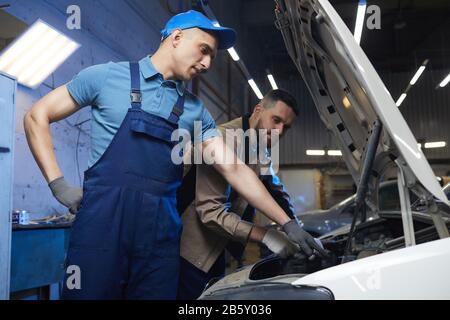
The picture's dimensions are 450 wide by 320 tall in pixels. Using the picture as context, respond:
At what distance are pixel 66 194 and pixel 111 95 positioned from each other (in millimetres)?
401

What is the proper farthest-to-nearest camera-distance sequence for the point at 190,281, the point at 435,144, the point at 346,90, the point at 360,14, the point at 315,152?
the point at 315,152 < the point at 435,144 < the point at 360,14 < the point at 190,281 < the point at 346,90

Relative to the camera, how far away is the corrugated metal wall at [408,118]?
11.1 meters

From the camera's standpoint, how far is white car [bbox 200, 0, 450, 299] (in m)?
0.94

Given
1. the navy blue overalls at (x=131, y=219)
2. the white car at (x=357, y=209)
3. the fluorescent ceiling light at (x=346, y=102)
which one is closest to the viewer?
the white car at (x=357, y=209)

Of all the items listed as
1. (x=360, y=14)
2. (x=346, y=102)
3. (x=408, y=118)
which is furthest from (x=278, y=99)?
(x=408, y=118)

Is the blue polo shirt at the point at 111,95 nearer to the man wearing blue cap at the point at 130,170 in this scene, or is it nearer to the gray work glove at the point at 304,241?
the man wearing blue cap at the point at 130,170

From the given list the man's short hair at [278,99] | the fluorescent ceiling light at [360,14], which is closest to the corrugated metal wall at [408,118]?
the fluorescent ceiling light at [360,14]

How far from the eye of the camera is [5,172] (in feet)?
6.40

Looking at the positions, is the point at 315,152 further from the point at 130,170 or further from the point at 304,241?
the point at 130,170

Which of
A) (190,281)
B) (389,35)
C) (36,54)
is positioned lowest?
(190,281)

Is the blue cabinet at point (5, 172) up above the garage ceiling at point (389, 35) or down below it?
below

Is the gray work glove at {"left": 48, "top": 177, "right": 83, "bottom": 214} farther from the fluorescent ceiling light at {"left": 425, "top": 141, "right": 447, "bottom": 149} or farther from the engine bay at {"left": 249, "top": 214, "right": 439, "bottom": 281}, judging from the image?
the fluorescent ceiling light at {"left": 425, "top": 141, "right": 447, "bottom": 149}
